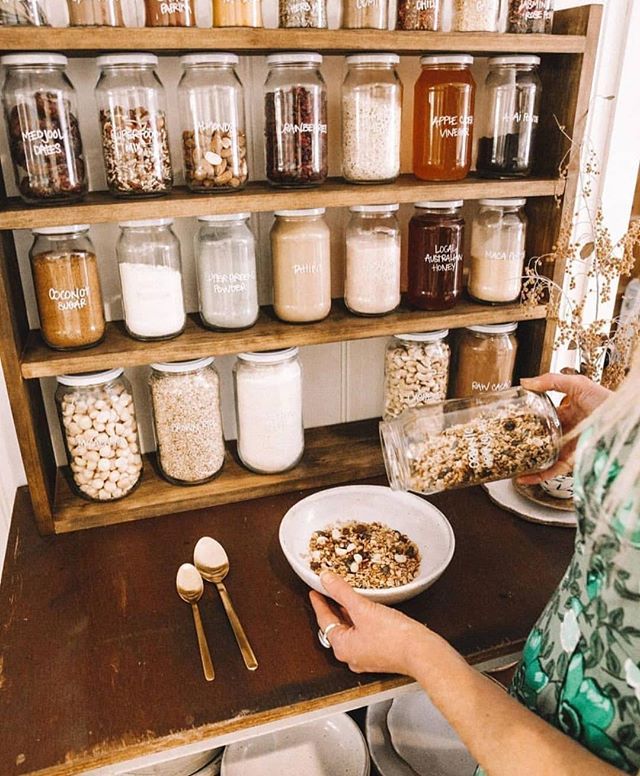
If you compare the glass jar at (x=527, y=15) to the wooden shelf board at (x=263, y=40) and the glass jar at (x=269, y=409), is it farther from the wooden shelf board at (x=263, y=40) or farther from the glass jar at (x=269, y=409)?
the glass jar at (x=269, y=409)

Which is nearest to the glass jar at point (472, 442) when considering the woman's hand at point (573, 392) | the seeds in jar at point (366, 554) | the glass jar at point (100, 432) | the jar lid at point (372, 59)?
the woman's hand at point (573, 392)

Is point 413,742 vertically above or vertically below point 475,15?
below

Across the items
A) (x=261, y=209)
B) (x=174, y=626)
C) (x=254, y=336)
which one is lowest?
(x=174, y=626)

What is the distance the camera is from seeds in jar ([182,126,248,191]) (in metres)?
1.06

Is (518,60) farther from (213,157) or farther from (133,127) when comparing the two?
(133,127)

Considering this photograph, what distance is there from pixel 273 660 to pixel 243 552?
9.7 inches

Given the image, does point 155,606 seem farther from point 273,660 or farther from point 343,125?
point 343,125

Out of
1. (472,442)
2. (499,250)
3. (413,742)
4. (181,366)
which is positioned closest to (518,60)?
(499,250)

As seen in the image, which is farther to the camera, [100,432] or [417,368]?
[417,368]

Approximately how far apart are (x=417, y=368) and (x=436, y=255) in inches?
8.5

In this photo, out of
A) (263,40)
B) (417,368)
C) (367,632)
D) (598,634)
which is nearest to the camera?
(598,634)

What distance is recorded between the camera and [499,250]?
4.14 ft

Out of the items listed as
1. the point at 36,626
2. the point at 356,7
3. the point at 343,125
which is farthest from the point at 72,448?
the point at 356,7

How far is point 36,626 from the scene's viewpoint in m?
1.01
